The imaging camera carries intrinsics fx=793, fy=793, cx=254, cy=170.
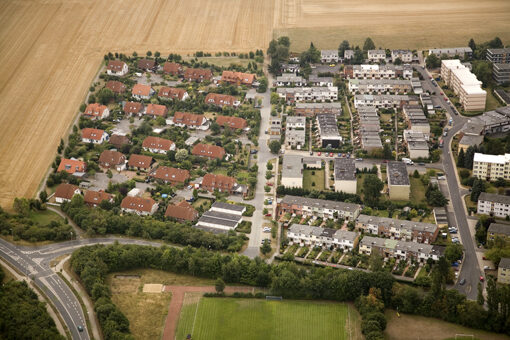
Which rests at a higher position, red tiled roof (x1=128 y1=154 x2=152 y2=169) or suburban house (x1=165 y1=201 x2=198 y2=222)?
red tiled roof (x1=128 y1=154 x2=152 y2=169)

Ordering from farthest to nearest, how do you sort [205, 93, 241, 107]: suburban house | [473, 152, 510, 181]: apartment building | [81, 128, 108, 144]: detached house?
[205, 93, 241, 107]: suburban house, [81, 128, 108, 144]: detached house, [473, 152, 510, 181]: apartment building

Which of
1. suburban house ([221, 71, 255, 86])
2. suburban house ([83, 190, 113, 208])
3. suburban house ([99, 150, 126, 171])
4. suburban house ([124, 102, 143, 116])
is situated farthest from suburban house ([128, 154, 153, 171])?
suburban house ([221, 71, 255, 86])

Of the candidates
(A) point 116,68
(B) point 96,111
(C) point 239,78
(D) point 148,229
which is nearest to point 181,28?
(A) point 116,68

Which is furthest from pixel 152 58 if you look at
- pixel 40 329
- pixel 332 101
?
pixel 40 329

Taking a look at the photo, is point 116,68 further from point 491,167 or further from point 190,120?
point 491,167

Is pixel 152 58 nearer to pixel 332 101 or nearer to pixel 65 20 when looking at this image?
pixel 65 20

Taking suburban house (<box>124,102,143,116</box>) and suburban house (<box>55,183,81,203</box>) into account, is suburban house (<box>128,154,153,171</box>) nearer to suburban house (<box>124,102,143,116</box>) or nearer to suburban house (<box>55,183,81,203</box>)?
suburban house (<box>55,183,81,203</box>)

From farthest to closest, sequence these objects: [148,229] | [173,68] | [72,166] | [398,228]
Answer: [173,68]
[72,166]
[148,229]
[398,228]
